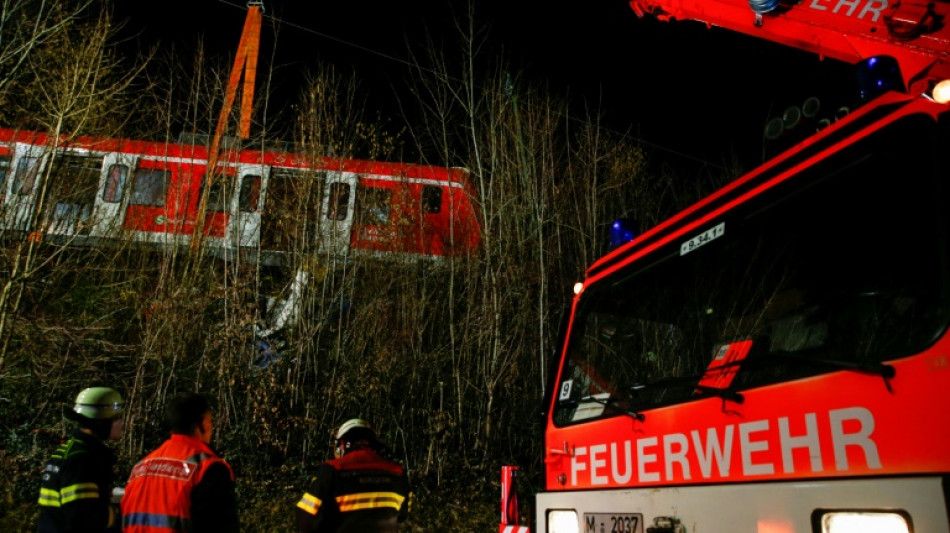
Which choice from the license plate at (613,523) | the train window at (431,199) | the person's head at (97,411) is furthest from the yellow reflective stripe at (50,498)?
the train window at (431,199)

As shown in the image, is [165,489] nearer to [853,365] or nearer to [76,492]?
[76,492]

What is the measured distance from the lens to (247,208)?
10.4 meters

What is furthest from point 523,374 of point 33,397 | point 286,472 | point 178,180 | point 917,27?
point 917,27

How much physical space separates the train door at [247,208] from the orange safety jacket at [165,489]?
795 cm

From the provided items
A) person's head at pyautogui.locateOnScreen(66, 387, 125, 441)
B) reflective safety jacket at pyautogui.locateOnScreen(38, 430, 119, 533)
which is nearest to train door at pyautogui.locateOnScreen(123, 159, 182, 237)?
person's head at pyautogui.locateOnScreen(66, 387, 125, 441)

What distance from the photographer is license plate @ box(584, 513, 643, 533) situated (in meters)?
2.30

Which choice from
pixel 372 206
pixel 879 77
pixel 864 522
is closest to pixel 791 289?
pixel 879 77

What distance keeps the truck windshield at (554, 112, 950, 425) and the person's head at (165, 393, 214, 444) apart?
5.36ft

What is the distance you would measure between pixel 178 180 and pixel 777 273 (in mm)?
10446

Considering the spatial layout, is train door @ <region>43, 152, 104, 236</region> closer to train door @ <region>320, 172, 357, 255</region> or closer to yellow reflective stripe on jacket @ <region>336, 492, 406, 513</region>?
train door @ <region>320, 172, 357, 255</region>

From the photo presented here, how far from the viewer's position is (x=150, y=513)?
7.89 ft

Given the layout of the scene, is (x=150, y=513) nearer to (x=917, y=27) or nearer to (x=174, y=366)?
(x=917, y=27)

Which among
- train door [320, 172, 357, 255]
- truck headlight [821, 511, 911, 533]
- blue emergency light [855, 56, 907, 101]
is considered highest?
train door [320, 172, 357, 255]

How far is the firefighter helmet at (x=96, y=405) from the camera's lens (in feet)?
8.91
